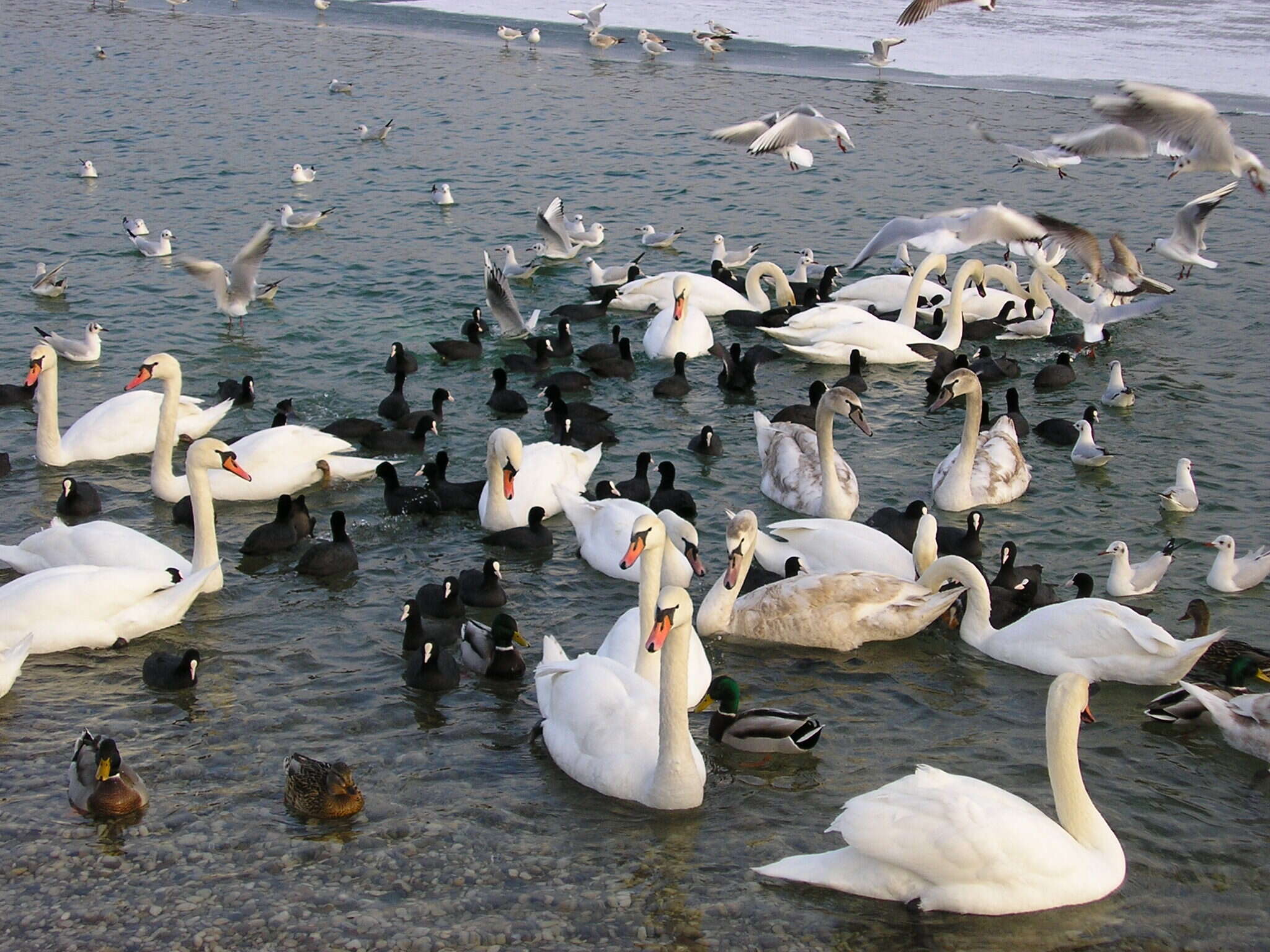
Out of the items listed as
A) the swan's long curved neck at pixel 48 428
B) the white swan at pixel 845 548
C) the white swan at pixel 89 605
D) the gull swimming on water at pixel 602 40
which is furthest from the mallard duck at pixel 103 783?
the gull swimming on water at pixel 602 40

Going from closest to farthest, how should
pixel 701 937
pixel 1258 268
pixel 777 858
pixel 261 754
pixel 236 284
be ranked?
pixel 701 937, pixel 777 858, pixel 261 754, pixel 236 284, pixel 1258 268

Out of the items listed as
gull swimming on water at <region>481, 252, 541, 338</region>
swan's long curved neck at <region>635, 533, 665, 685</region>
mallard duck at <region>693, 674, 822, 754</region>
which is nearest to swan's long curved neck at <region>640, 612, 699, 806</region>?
mallard duck at <region>693, 674, 822, 754</region>

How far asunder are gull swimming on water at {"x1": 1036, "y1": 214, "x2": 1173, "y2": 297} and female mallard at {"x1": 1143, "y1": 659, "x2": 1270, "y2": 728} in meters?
5.84

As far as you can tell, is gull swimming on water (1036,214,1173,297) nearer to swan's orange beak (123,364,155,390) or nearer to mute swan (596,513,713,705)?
mute swan (596,513,713,705)

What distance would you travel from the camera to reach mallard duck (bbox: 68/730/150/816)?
678 cm

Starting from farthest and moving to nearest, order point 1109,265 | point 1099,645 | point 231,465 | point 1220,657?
point 1109,265
point 231,465
point 1220,657
point 1099,645

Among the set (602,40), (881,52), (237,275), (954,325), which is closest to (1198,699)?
(954,325)

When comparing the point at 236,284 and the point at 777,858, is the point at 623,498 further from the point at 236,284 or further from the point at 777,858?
the point at 236,284

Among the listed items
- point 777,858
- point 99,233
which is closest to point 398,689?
point 777,858

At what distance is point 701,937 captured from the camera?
611 cm

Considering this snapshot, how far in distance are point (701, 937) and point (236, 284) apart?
10364 mm

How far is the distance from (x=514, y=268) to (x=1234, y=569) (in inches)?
383

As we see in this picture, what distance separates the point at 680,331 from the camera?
1428 centimetres

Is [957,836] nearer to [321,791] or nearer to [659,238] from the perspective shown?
[321,791]
